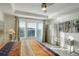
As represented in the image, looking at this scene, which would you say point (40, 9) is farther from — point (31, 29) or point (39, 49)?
point (39, 49)

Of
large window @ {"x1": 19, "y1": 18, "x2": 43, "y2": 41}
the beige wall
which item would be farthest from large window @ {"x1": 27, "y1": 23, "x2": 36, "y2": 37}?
the beige wall

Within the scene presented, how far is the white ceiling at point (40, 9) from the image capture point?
1523 millimetres

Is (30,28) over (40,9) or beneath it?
beneath

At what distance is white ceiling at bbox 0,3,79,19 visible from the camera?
1.52 meters

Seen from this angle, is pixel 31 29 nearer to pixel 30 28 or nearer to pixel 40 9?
pixel 30 28

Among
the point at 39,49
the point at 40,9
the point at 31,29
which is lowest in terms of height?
the point at 39,49

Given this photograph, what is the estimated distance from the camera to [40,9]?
1.59m

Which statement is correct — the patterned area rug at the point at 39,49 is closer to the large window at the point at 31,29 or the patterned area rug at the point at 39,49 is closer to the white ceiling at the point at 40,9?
the large window at the point at 31,29

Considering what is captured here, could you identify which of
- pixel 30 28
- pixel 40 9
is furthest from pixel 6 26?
pixel 40 9

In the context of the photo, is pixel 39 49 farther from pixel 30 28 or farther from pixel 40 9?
pixel 40 9

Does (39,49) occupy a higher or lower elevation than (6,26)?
lower

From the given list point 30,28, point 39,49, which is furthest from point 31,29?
point 39,49

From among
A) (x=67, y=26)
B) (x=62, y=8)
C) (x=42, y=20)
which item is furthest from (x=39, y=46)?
(x=62, y=8)

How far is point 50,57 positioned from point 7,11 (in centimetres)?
84
